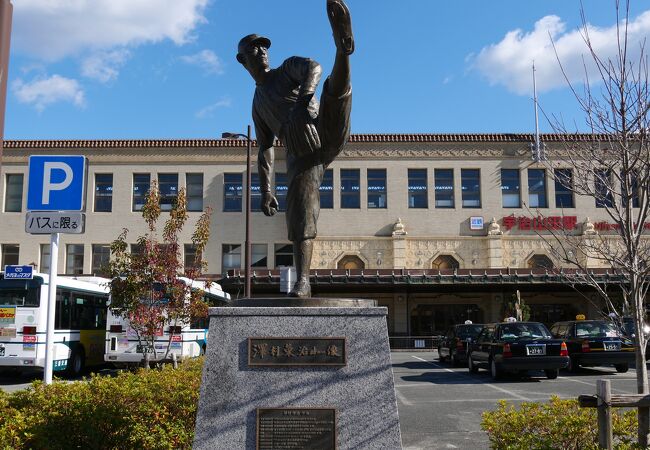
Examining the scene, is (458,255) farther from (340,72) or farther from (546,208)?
(340,72)

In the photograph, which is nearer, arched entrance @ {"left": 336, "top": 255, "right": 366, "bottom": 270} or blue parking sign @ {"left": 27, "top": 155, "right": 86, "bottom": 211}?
blue parking sign @ {"left": 27, "top": 155, "right": 86, "bottom": 211}

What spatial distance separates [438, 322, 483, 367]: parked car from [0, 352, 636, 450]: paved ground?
1.54 ft

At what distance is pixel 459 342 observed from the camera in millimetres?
21281

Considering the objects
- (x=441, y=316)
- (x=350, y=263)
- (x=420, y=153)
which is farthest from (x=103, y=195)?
(x=441, y=316)

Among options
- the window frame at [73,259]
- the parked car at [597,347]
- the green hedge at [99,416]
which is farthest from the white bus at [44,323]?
the window frame at [73,259]

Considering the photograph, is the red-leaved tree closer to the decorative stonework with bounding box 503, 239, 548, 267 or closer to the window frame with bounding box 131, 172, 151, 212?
the window frame with bounding box 131, 172, 151, 212

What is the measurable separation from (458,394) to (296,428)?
32.1 feet

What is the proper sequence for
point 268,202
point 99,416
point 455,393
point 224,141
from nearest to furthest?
point 99,416, point 268,202, point 455,393, point 224,141

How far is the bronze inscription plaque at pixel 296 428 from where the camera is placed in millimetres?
4797

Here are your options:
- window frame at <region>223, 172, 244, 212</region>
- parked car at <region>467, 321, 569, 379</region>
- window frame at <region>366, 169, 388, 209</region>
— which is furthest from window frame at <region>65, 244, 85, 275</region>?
parked car at <region>467, 321, 569, 379</region>

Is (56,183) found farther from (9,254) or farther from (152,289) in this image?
(9,254)

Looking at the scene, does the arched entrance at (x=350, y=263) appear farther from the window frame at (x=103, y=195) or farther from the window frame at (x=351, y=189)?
the window frame at (x=103, y=195)

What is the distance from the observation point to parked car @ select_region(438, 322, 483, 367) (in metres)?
21.1

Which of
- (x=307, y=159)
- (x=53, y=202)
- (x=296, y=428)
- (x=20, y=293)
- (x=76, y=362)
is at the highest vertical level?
(x=307, y=159)
